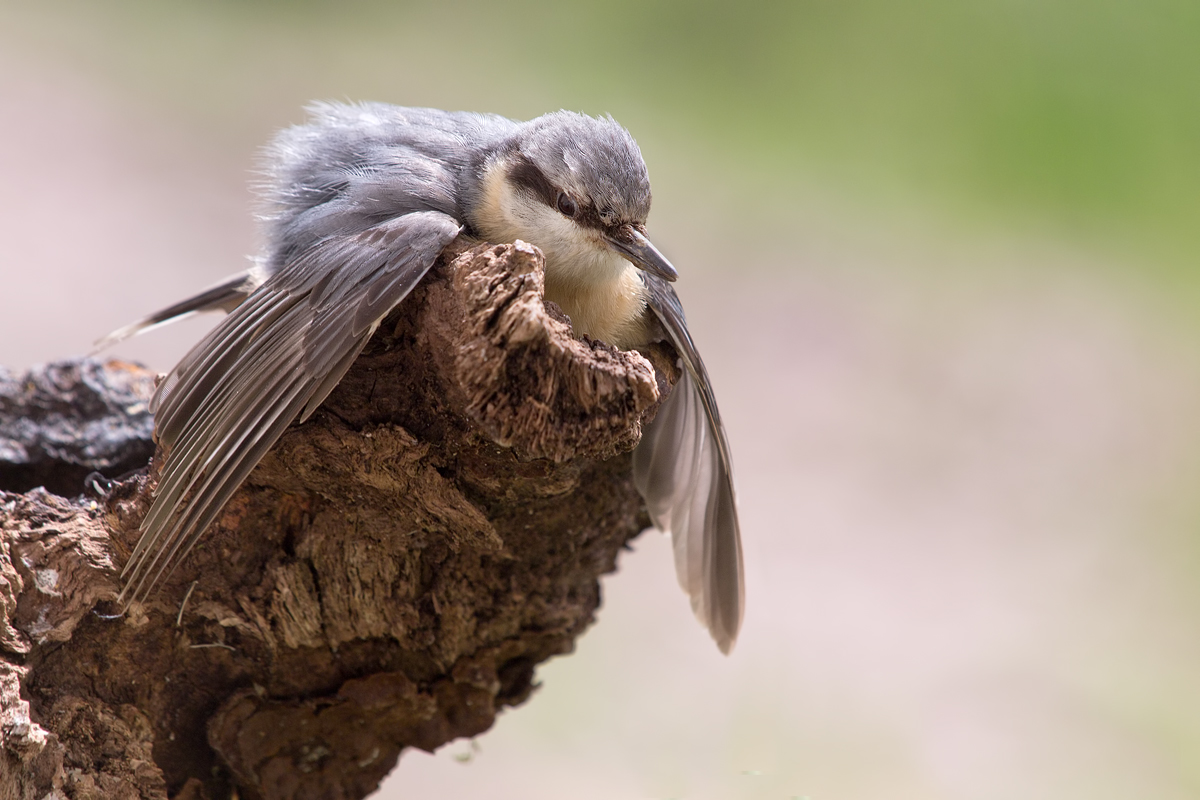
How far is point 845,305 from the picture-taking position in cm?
540

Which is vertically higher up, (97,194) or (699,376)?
(699,376)

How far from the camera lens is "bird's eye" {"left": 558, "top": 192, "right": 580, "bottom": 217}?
6.46 ft

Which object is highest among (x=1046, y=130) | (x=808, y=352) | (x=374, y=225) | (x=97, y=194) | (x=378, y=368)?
(x=1046, y=130)

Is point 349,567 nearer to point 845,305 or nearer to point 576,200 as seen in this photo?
point 576,200

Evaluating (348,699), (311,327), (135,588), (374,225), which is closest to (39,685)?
(135,588)

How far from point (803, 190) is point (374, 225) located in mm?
4537

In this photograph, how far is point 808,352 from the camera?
514 centimetres

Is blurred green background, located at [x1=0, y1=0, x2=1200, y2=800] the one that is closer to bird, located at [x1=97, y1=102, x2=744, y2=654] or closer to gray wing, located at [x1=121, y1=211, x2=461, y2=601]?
bird, located at [x1=97, y1=102, x2=744, y2=654]

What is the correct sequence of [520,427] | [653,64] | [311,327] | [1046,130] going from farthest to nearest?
[653,64] → [1046,130] → [311,327] → [520,427]

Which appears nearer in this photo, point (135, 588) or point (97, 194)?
point (135, 588)

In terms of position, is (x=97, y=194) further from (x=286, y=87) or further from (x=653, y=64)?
(x=653, y=64)

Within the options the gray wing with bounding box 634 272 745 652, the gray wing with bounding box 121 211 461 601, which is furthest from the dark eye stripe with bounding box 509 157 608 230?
the gray wing with bounding box 634 272 745 652

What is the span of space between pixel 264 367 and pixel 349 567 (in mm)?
470

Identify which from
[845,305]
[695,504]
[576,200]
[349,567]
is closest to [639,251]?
[576,200]
